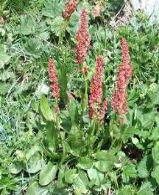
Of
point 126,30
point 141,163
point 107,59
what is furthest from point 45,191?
point 126,30

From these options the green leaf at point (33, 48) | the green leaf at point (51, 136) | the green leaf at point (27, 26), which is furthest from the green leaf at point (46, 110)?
the green leaf at point (27, 26)

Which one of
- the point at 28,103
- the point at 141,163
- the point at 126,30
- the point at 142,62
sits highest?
the point at 126,30

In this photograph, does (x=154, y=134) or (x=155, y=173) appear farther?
(x=154, y=134)

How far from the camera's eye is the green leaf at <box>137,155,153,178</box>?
9.92 feet

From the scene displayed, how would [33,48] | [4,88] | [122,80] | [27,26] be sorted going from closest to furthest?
[122,80], [4,88], [33,48], [27,26]

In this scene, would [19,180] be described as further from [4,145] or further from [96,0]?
[96,0]

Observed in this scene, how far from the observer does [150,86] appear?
334 cm

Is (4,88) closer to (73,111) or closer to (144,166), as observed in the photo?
(73,111)

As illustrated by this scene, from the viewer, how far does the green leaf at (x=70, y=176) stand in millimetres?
2957

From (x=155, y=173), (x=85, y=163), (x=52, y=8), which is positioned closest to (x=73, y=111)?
(x=85, y=163)

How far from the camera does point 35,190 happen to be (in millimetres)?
3035

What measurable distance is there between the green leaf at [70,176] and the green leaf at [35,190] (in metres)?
0.19

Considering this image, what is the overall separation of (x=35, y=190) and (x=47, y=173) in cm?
13

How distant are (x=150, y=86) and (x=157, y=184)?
725mm
